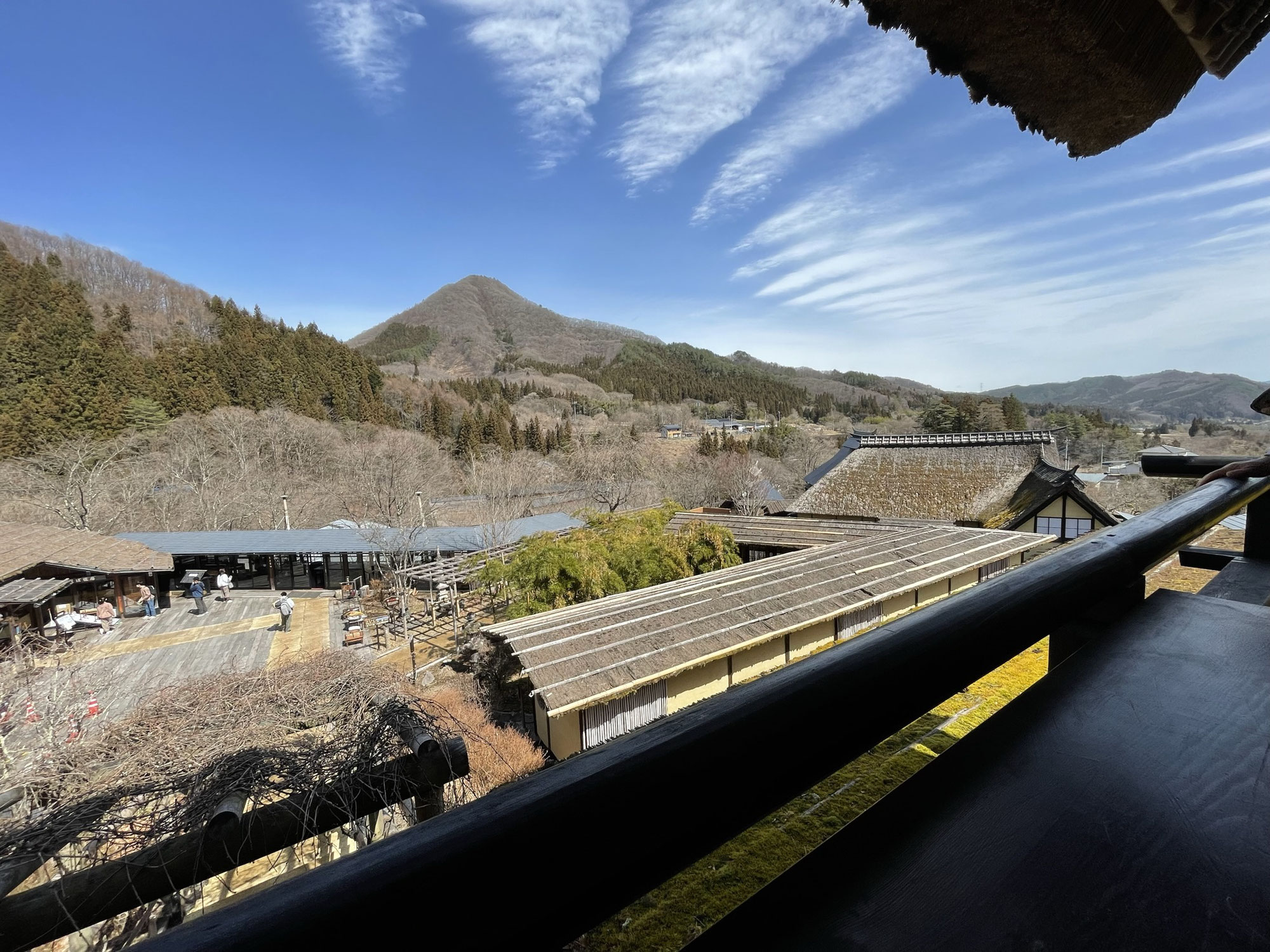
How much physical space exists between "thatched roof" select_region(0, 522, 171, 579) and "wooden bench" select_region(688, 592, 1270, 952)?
17337mm

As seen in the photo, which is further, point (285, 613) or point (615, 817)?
point (285, 613)

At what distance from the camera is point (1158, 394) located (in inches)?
3669

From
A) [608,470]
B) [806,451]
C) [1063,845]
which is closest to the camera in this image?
[1063,845]

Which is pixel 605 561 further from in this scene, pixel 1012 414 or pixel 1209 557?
pixel 1012 414

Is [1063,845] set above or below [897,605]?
above

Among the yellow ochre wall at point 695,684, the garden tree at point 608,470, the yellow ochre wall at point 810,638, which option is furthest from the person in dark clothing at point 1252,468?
the garden tree at point 608,470

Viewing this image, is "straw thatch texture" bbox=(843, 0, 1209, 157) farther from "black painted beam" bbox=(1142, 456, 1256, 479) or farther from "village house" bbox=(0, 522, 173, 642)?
"village house" bbox=(0, 522, 173, 642)

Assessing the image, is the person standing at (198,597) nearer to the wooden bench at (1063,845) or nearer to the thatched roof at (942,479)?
the thatched roof at (942,479)

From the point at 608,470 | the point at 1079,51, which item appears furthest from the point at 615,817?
the point at 608,470

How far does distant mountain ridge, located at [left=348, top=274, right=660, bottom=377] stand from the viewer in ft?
327

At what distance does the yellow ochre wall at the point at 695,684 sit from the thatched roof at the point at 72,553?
567 inches

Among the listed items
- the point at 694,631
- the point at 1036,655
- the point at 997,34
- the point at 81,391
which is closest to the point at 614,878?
the point at 997,34

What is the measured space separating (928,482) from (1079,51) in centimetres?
1781

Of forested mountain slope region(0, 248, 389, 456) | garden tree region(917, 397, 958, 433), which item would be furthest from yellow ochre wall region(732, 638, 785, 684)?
garden tree region(917, 397, 958, 433)
